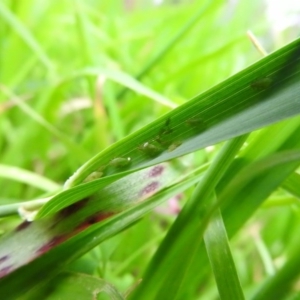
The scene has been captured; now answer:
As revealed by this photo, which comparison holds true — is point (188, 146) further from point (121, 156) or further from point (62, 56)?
point (62, 56)

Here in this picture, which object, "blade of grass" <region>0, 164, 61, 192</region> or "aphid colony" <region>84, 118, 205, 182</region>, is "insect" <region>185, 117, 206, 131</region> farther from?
"blade of grass" <region>0, 164, 61, 192</region>

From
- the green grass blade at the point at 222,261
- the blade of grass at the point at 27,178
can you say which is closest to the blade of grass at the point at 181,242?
the green grass blade at the point at 222,261

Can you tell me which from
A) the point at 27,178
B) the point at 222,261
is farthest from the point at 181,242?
the point at 27,178

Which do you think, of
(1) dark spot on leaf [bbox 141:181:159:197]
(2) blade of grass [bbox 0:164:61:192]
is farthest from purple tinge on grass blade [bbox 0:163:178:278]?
(2) blade of grass [bbox 0:164:61:192]

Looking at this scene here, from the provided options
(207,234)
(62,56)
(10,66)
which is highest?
(62,56)

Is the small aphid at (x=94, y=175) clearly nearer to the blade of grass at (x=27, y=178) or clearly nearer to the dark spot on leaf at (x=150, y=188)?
the dark spot on leaf at (x=150, y=188)

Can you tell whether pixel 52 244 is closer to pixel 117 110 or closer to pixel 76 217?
pixel 76 217

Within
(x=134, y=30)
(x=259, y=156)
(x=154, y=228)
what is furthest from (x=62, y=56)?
(x=259, y=156)
